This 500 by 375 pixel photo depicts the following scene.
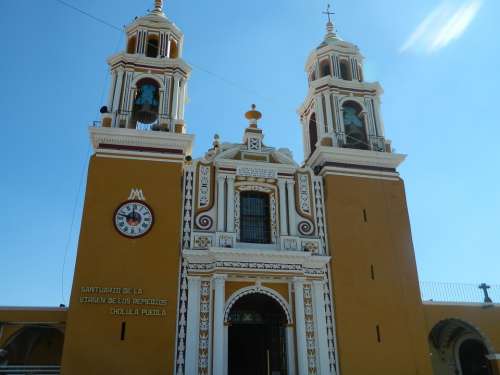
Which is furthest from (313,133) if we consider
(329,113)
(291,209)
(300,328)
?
(300,328)

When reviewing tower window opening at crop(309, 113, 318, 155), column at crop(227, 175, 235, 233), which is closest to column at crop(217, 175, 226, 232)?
column at crop(227, 175, 235, 233)

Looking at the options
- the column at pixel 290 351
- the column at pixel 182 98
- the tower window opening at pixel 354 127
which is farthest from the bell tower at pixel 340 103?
the column at pixel 290 351

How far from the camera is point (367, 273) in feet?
52.4

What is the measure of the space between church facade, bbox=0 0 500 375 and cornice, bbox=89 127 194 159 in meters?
0.03

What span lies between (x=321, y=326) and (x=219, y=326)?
3043 millimetres

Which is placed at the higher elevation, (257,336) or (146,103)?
(146,103)

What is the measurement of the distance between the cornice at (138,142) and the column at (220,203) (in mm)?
1429

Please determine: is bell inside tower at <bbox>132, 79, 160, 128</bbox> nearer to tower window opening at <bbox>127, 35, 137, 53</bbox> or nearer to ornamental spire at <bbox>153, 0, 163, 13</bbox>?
tower window opening at <bbox>127, 35, 137, 53</bbox>

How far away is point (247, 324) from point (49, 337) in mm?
6282

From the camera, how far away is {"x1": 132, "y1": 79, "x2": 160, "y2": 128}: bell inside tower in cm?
1761

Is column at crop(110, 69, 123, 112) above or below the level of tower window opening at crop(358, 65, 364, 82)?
below

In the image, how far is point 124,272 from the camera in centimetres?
1429

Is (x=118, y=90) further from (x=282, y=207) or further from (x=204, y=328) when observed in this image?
(x=204, y=328)

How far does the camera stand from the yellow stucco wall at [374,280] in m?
15.0
